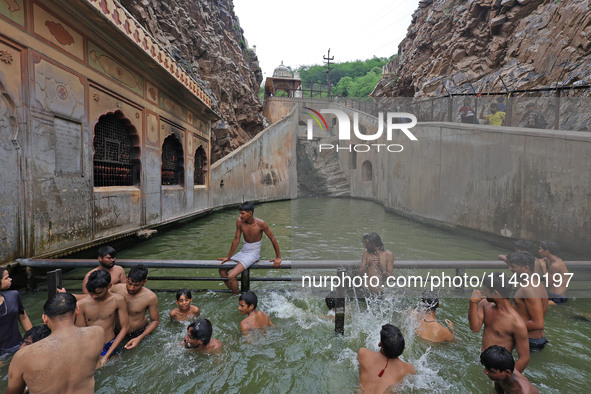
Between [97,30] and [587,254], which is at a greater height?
[97,30]

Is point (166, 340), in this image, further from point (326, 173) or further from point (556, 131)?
point (326, 173)

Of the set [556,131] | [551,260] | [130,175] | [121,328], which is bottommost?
[121,328]

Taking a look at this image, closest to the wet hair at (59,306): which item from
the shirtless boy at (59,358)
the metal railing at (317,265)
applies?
the shirtless boy at (59,358)

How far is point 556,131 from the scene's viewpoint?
24.7ft

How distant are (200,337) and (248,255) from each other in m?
1.68

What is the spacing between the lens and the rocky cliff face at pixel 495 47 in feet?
40.6

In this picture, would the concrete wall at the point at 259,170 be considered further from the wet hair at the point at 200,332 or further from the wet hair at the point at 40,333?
the wet hair at the point at 40,333

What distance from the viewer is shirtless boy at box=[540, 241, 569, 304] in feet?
15.6

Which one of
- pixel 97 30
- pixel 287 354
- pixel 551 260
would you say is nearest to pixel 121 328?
pixel 287 354

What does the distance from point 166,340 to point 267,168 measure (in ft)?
63.6

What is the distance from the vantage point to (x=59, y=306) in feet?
7.50

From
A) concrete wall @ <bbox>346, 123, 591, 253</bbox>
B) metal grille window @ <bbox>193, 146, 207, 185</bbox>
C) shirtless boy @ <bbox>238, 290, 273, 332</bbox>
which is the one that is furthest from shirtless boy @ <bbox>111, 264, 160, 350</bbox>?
metal grille window @ <bbox>193, 146, 207, 185</bbox>

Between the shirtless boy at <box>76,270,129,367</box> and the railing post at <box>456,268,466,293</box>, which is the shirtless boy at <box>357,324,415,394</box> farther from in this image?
the shirtless boy at <box>76,270,129,367</box>

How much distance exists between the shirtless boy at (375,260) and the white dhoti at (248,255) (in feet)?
5.85
